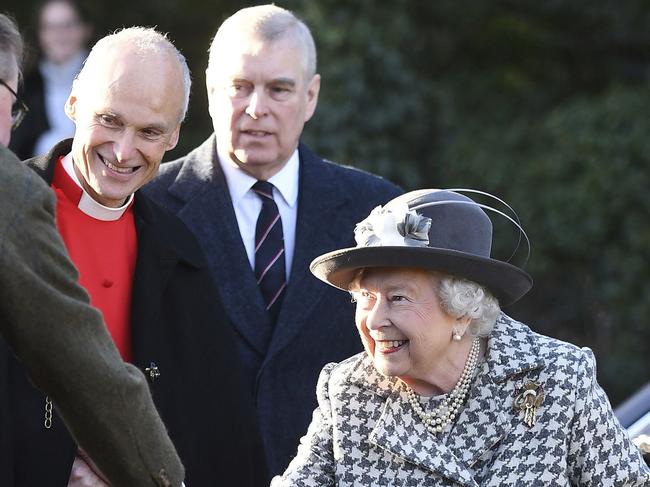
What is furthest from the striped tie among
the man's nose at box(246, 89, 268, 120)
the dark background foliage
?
the dark background foliage

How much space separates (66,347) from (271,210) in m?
2.34

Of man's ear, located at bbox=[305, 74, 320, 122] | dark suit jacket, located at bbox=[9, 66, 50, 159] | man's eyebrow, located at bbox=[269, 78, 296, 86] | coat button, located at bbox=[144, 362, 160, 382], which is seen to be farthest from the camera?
dark suit jacket, located at bbox=[9, 66, 50, 159]

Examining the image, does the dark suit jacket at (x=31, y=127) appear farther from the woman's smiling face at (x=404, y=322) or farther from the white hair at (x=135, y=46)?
the woman's smiling face at (x=404, y=322)

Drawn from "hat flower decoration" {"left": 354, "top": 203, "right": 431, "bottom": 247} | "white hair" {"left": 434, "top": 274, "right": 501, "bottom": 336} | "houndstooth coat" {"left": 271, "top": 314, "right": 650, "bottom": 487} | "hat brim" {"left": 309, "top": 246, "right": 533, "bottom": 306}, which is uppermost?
"hat flower decoration" {"left": 354, "top": 203, "right": 431, "bottom": 247}

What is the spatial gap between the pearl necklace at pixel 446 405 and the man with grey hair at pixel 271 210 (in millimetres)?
1014

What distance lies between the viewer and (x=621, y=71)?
33.2ft

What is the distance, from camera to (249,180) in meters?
4.99

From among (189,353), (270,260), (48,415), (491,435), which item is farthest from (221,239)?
(491,435)

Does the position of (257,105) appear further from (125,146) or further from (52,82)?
(52,82)

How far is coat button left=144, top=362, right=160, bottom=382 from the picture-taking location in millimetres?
3959

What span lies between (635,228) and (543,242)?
64 cm

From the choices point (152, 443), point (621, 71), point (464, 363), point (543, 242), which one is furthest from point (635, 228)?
point (152, 443)

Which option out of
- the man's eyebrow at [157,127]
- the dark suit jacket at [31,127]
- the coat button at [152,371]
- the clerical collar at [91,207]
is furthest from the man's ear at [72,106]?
the dark suit jacket at [31,127]

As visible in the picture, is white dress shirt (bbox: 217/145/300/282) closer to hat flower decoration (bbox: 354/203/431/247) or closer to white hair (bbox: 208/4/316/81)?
white hair (bbox: 208/4/316/81)
